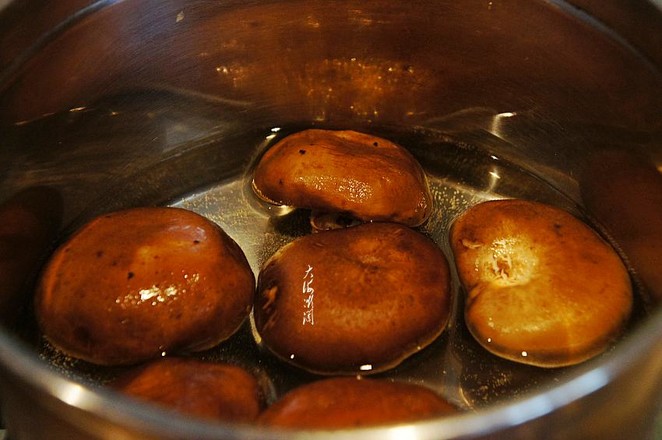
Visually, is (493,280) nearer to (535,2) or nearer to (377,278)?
(377,278)

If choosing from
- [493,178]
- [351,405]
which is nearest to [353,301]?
[351,405]

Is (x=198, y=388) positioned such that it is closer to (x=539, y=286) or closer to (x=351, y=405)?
(x=351, y=405)

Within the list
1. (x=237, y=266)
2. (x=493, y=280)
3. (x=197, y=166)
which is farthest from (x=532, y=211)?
(x=197, y=166)

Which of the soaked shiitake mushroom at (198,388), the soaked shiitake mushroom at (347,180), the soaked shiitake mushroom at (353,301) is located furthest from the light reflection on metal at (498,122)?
the soaked shiitake mushroom at (198,388)

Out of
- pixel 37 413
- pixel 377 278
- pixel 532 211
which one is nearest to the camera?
pixel 37 413

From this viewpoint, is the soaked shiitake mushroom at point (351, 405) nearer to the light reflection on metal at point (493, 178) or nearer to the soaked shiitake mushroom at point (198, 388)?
the soaked shiitake mushroom at point (198, 388)

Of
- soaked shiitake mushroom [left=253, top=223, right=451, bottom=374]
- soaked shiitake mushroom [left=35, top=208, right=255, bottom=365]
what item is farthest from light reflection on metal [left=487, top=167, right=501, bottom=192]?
soaked shiitake mushroom [left=35, top=208, right=255, bottom=365]
